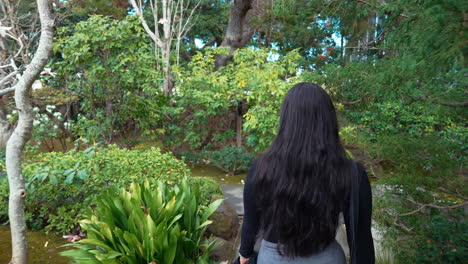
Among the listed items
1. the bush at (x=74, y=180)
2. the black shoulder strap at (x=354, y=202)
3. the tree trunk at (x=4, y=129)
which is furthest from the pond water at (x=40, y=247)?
the tree trunk at (x=4, y=129)

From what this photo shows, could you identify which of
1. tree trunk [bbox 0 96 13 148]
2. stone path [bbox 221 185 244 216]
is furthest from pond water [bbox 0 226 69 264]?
tree trunk [bbox 0 96 13 148]

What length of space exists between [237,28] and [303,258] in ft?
34.7

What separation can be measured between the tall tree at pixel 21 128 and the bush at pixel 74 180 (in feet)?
2.34

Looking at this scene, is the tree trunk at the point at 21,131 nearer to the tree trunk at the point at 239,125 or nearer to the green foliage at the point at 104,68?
the green foliage at the point at 104,68

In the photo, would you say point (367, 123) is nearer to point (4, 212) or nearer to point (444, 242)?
point (444, 242)

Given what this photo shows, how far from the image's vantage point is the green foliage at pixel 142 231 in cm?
244

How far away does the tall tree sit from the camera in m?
2.88

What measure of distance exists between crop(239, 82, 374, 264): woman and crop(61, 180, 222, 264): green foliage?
3.47 feet

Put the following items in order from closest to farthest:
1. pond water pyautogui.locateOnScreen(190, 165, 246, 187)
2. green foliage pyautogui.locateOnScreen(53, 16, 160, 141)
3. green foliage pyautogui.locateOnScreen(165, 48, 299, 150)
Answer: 1. green foliage pyautogui.locateOnScreen(53, 16, 160, 141)
2. green foliage pyautogui.locateOnScreen(165, 48, 299, 150)
3. pond water pyautogui.locateOnScreen(190, 165, 246, 187)

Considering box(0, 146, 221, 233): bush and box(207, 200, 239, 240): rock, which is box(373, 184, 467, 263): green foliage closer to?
box(207, 200, 239, 240): rock

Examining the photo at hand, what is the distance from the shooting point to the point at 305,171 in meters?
1.53

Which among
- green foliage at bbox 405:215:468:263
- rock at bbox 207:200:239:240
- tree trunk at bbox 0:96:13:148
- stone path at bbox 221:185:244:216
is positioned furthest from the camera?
tree trunk at bbox 0:96:13:148

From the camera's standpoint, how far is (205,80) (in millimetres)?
8375

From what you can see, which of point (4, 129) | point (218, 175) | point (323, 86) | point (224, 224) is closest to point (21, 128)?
point (224, 224)
